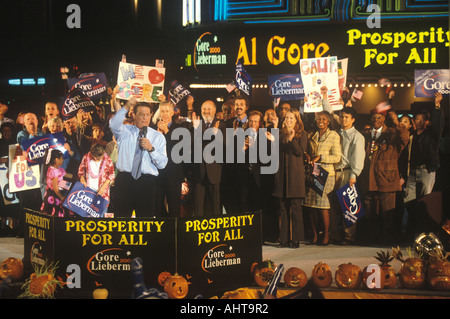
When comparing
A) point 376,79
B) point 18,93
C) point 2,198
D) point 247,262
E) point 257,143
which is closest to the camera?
point 247,262

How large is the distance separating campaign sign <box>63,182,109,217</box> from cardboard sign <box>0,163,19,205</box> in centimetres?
227

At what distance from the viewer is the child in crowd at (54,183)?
9.48 m

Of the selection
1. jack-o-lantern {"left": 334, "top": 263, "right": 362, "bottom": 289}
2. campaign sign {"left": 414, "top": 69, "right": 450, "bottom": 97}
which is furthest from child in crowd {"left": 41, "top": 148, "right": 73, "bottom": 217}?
campaign sign {"left": 414, "top": 69, "right": 450, "bottom": 97}

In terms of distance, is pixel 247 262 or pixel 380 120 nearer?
pixel 247 262

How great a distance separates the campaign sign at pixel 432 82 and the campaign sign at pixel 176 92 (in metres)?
3.84

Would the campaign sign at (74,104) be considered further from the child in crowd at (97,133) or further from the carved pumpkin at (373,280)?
the carved pumpkin at (373,280)

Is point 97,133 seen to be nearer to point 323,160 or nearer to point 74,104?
point 74,104

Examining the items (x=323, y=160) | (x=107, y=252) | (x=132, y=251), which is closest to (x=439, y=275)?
(x=323, y=160)

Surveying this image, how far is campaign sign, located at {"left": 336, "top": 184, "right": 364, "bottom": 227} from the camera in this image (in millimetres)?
9828

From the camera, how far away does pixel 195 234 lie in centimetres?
694

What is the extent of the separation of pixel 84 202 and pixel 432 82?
570 cm

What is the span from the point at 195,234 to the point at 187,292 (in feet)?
2.02
